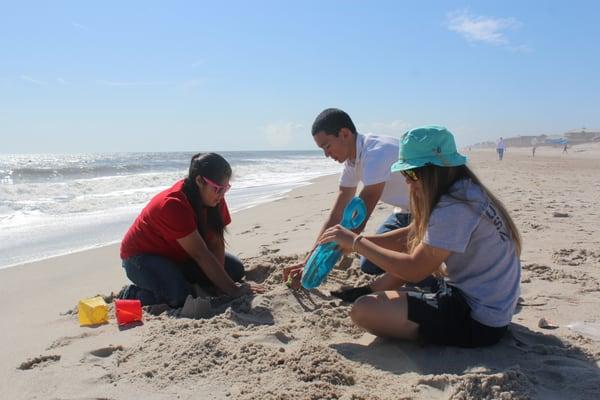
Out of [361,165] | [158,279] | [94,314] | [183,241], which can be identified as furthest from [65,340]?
[361,165]

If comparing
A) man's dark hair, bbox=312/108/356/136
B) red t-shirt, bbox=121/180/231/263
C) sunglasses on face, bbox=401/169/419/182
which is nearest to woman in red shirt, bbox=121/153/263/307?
red t-shirt, bbox=121/180/231/263

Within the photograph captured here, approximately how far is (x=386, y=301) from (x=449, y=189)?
2.04ft

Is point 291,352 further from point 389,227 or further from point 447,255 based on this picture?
point 389,227

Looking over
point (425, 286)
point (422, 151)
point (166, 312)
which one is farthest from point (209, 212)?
point (422, 151)

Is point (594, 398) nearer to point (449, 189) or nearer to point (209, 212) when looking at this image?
point (449, 189)

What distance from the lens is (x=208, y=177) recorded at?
3.14 m

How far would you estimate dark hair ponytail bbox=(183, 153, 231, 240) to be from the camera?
314 centimetres

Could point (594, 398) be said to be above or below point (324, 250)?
below

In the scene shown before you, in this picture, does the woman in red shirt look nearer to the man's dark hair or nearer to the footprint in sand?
the footprint in sand

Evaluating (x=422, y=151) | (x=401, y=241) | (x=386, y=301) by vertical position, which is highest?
(x=422, y=151)

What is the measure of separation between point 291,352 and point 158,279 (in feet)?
4.52

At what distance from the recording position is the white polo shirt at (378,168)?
324 cm

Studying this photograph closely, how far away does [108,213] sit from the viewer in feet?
27.4

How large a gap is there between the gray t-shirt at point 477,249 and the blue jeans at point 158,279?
1817 mm
